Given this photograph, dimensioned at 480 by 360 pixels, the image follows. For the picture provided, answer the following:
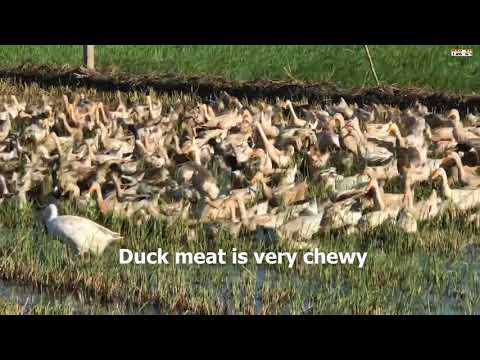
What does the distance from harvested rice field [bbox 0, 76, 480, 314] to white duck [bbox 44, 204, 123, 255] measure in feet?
0.03

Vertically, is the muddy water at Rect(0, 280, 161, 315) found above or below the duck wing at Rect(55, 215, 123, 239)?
below

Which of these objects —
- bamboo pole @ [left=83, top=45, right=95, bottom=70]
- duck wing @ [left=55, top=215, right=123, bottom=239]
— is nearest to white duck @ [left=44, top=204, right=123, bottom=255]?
duck wing @ [left=55, top=215, right=123, bottom=239]

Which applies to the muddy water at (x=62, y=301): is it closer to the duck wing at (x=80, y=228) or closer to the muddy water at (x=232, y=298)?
the muddy water at (x=232, y=298)

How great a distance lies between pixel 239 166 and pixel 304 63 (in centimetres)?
820

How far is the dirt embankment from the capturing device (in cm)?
1405

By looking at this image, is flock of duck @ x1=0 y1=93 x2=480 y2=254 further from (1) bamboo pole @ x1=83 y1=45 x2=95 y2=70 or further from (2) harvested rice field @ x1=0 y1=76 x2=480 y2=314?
(1) bamboo pole @ x1=83 y1=45 x2=95 y2=70

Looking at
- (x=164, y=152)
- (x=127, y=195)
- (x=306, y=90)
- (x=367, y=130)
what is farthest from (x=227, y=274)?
(x=306, y=90)

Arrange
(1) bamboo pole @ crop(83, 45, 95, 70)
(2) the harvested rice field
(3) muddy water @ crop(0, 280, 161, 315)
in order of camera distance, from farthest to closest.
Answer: (1) bamboo pole @ crop(83, 45, 95, 70) < (2) the harvested rice field < (3) muddy water @ crop(0, 280, 161, 315)

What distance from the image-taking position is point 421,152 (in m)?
9.21

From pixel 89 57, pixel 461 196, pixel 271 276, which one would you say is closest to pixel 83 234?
pixel 271 276

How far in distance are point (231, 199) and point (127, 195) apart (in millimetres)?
957

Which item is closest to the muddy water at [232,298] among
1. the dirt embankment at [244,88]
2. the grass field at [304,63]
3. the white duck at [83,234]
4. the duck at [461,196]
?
the white duck at [83,234]

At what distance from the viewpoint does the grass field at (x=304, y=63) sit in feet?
52.1

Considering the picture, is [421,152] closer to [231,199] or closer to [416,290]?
[231,199]
